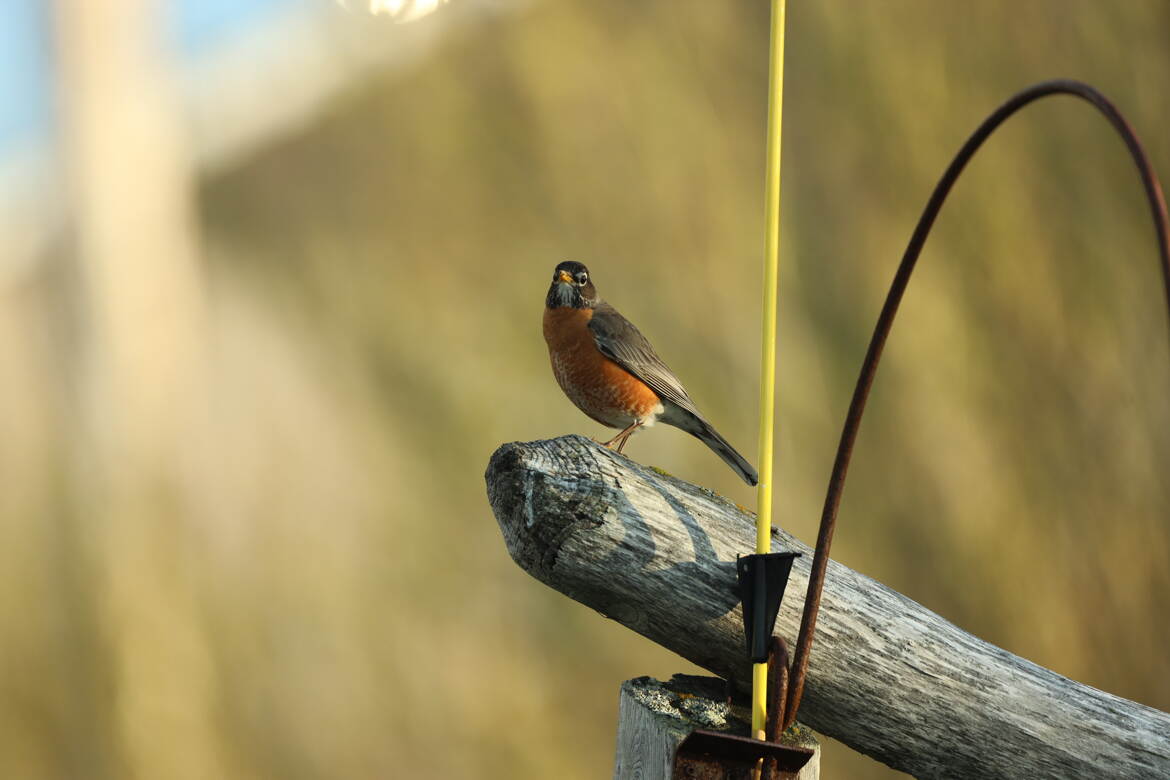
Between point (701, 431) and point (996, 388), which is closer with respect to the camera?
point (701, 431)

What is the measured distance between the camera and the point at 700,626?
1.14 metres

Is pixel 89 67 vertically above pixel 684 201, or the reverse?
pixel 684 201

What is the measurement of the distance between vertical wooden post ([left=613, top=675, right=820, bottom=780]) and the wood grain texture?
38 mm

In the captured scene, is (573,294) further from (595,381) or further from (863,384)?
(863,384)

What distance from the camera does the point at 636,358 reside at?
6.03 ft

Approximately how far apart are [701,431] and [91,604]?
151cm

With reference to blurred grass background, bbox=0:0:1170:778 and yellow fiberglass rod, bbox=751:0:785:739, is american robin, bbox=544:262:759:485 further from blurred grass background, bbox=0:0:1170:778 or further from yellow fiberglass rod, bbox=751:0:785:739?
blurred grass background, bbox=0:0:1170:778

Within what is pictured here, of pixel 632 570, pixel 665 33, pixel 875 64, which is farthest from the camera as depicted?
pixel 875 64

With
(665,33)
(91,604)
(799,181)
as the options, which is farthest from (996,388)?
(91,604)

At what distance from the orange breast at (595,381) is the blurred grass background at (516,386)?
44.3 inches

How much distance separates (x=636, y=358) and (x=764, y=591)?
0.85 m

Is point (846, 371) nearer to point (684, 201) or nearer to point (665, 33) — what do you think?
point (684, 201)

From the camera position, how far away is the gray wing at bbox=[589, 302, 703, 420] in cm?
182

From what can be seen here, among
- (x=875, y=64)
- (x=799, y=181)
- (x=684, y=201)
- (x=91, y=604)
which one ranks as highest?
(x=875, y=64)
